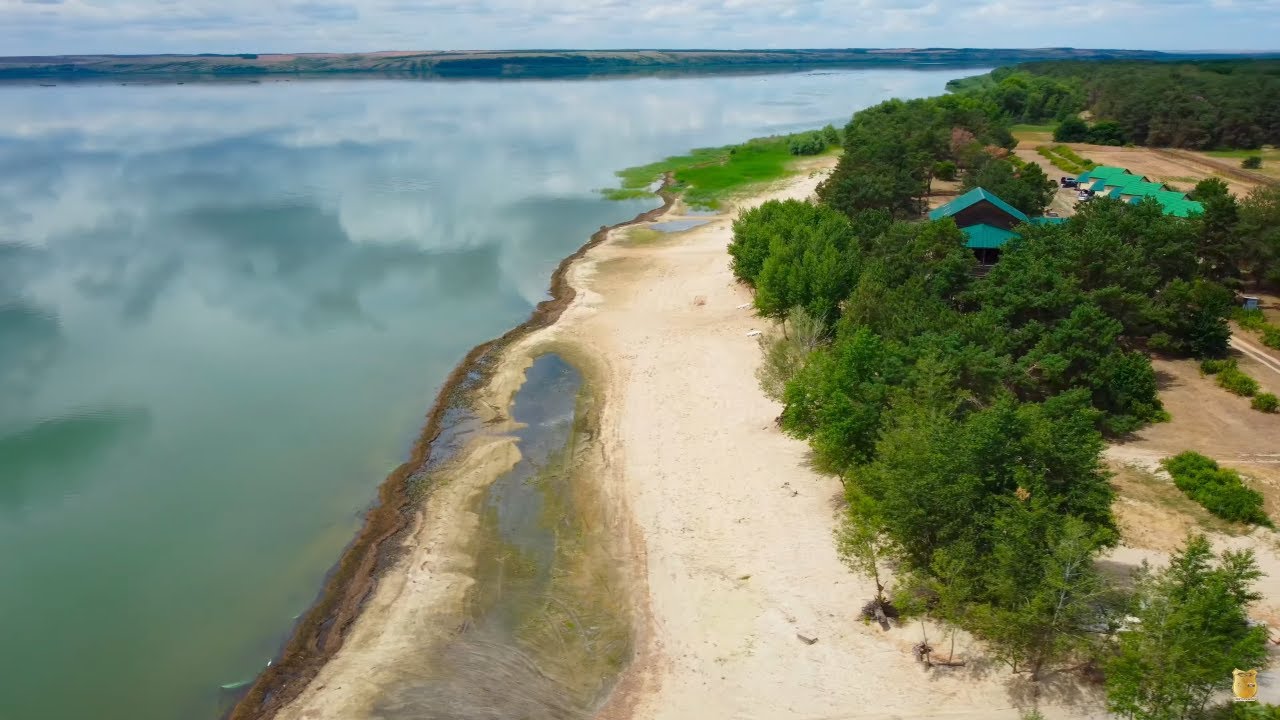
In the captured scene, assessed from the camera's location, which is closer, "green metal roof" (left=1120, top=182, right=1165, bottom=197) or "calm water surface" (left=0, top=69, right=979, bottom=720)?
"calm water surface" (left=0, top=69, right=979, bottom=720)

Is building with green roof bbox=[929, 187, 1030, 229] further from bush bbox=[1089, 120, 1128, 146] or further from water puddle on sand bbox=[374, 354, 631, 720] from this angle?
bush bbox=[1089, 120, 1128, 146]

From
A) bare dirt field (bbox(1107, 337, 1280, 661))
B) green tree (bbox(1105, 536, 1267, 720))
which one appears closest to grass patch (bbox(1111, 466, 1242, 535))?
bare dirt field (bbox(1107, 337, 1280, 661))

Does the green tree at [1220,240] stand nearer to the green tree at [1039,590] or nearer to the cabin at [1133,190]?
the cabin at [1133,190]

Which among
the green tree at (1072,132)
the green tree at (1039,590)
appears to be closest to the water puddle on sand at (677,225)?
the green tree at (1039,590)

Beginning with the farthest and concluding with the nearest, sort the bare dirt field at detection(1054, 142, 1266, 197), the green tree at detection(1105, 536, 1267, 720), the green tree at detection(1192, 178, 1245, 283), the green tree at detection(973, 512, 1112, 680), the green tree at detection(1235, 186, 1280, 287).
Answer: the bare dirt field at detection(1054, 142, 1266, 197) → the green tree at detection(1192, 178, 1245, 283) → the green tree at detection(1235, 186, 1280, 287) → the green tree at detection(973, 512, 1112, 680) → the green tree at detection(1105, 536, 1267, 720)

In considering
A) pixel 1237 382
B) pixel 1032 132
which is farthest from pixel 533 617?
pixel 1032 132
